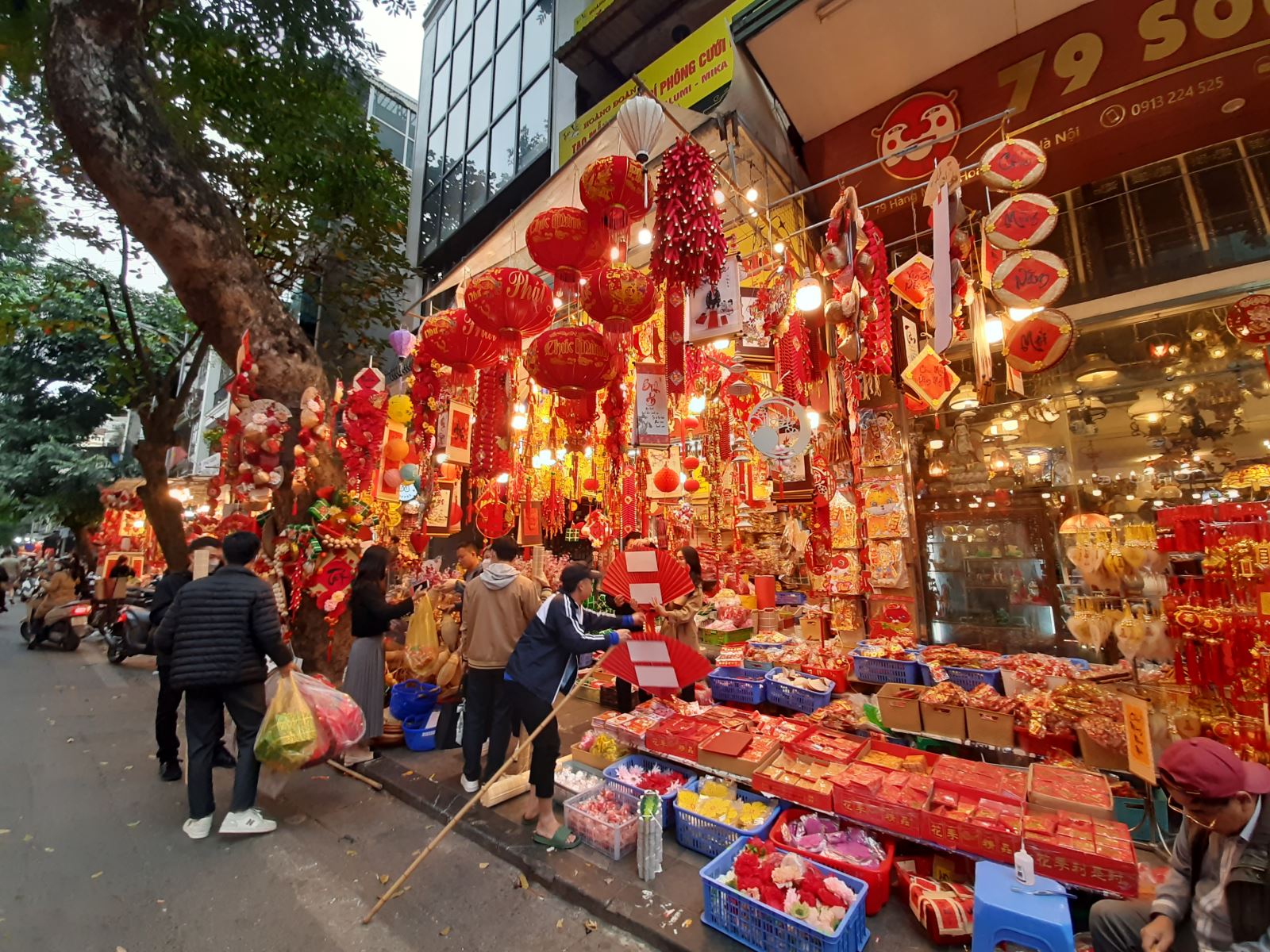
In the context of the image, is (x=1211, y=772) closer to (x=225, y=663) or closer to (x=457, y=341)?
(x=225, y=663)

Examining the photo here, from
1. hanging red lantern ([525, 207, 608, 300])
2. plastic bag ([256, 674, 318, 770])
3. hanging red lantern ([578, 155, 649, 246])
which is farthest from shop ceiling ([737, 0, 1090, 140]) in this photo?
plastic bag ([256, 674, 318, 770])

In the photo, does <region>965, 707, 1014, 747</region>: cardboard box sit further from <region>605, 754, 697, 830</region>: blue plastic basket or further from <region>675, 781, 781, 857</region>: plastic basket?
<region>605, 754, 697, 830</region>: blue plastic basket

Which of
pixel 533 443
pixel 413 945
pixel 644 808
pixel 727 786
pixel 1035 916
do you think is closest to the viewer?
pixel 1035 916

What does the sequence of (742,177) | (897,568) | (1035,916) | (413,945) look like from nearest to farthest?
(1035,916) < (413,945) < (742,177) < (897,568)

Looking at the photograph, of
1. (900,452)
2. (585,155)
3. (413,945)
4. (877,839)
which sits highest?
(585,155)

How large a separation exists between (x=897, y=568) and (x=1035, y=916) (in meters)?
5.48

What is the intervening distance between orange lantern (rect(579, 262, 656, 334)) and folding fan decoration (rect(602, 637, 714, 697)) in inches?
104

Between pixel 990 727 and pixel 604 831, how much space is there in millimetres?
2895

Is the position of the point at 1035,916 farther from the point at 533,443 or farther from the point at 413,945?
the point at 533,443

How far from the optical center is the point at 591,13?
454 inches

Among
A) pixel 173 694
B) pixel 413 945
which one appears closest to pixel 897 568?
pixel 413 945

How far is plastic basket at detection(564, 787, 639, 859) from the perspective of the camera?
3.24 meters

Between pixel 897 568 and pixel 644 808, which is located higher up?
pixel 897 568

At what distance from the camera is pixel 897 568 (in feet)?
23.7
